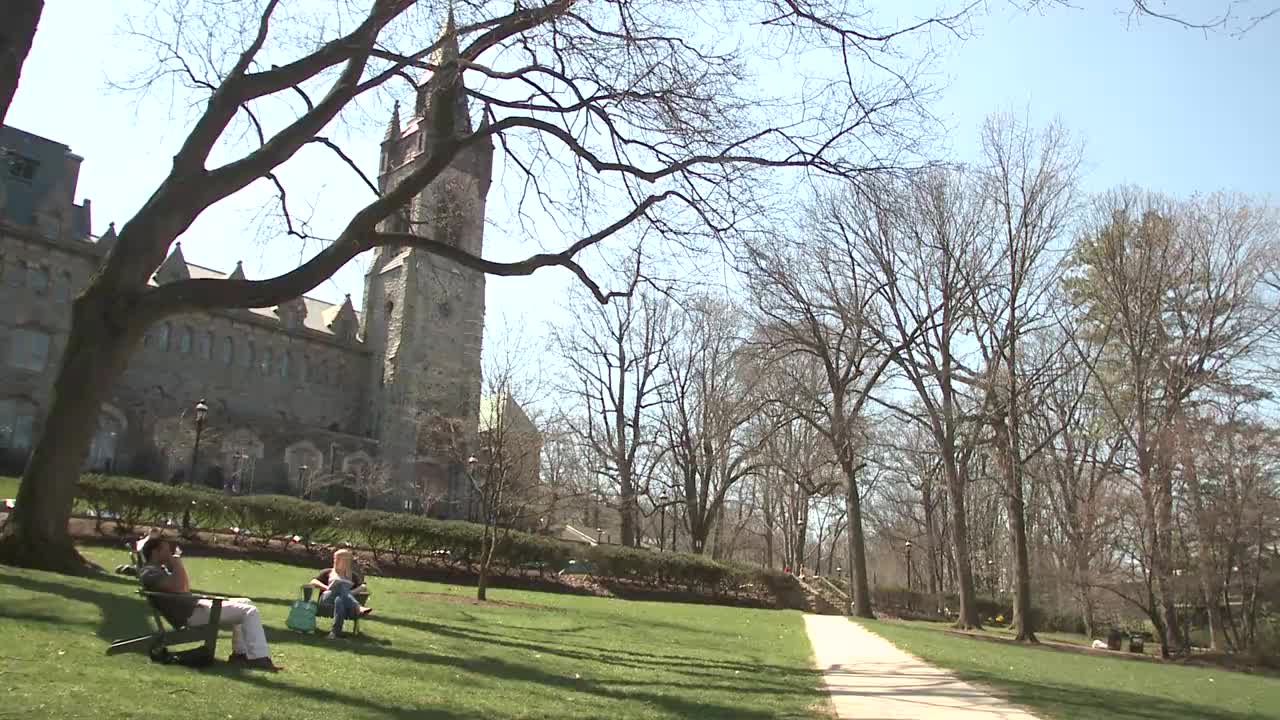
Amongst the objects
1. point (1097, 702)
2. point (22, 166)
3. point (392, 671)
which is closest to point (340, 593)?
point (392, 671)

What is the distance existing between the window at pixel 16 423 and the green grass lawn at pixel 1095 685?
1592 inches

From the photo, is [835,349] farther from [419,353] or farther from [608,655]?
[419,353]

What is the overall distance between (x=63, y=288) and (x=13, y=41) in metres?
42.5

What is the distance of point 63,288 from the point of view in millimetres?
45375

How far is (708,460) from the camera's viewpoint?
43969 millimetres

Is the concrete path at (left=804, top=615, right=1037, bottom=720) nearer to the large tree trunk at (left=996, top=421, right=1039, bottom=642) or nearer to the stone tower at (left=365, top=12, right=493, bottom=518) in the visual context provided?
the large tree trunk at (left=996, top=421, right=1039, bottom=642)

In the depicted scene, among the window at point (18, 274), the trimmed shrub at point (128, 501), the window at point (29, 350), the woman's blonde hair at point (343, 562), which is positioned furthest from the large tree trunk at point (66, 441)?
the window at point (18, 274)

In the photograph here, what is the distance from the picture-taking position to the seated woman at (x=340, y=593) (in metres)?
9.90

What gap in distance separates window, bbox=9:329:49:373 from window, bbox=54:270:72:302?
80.5 inches

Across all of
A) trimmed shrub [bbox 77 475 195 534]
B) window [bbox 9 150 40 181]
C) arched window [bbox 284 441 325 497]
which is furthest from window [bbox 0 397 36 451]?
trimmed shrub [bbox 77 475 195 534]

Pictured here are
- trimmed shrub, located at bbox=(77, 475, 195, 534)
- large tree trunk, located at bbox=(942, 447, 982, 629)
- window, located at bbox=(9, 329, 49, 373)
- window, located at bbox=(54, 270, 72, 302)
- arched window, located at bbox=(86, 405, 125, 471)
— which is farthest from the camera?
window, located at bbox=(54, 270, 72, 302)

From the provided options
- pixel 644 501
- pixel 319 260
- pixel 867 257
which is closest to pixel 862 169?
pixel 319 260

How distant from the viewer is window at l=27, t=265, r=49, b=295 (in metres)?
44.5

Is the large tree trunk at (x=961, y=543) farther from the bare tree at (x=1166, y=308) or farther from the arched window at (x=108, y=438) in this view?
the arched window at (x=108, y=438)
